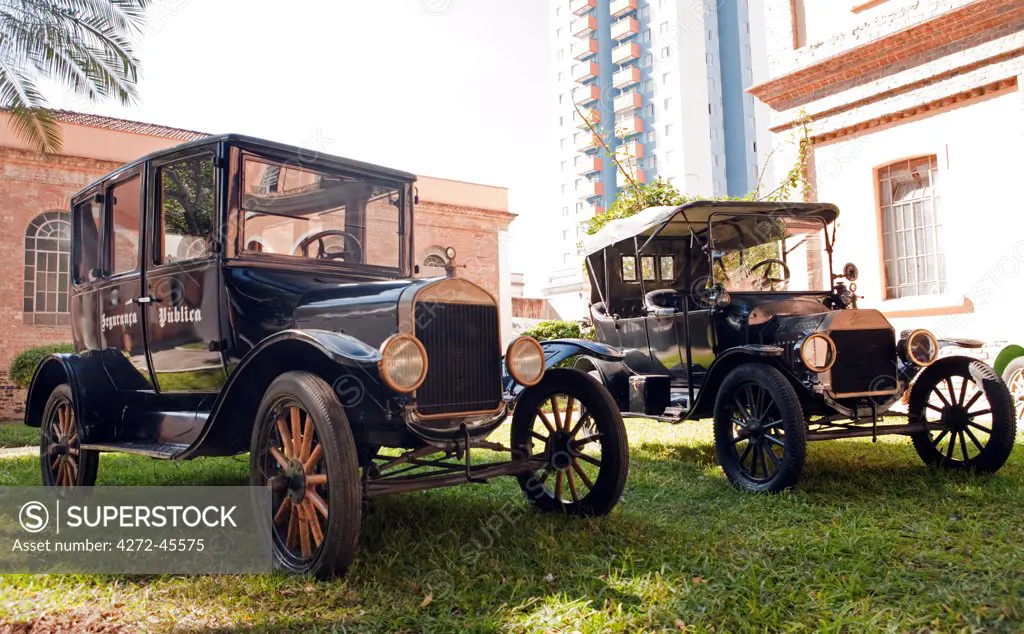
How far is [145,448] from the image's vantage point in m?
4.03

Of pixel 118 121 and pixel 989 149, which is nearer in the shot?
pixel 989 149

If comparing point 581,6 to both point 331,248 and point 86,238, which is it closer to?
point 86,238

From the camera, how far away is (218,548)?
3.68m

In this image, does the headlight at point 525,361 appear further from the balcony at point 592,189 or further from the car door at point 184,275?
the balcony at point 592,189

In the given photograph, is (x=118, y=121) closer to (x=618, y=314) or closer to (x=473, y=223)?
(x=473, y=223)

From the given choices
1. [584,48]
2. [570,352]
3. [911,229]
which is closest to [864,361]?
[570,352]

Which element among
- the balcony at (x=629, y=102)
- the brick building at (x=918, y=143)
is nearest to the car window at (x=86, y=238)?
the brick building at (x=918, y=143)

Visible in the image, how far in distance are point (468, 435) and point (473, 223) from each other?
54.2 feet

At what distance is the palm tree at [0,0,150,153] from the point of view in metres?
8.29

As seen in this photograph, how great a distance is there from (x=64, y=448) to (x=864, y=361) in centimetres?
541

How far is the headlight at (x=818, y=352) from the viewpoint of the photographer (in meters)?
4.81

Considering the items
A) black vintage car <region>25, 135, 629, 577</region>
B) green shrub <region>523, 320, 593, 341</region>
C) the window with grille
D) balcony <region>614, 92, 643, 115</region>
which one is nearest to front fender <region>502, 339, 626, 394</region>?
black vintage car <region>25, 135, 629, 577</region>

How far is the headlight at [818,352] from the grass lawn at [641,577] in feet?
2.70

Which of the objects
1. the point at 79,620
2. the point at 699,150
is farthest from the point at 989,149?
the point at 699,150
